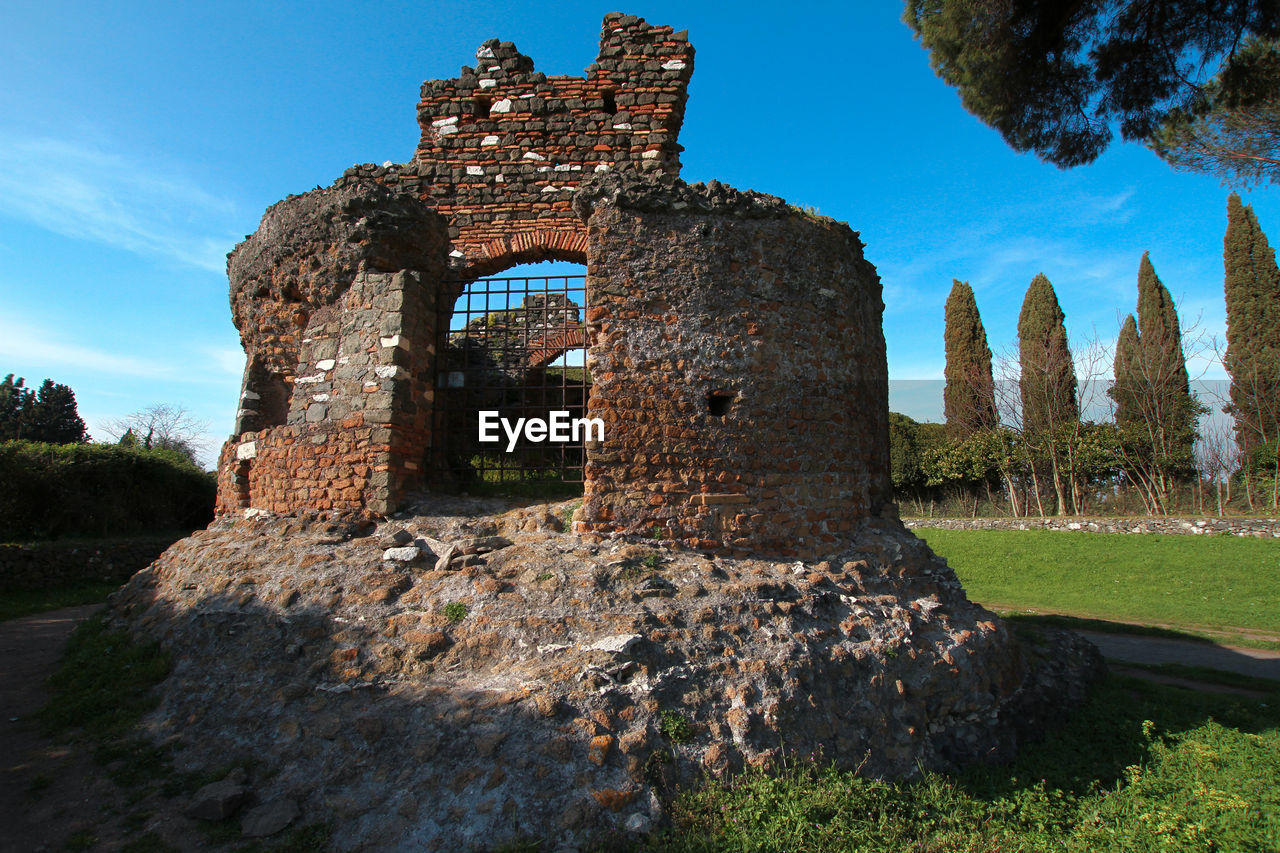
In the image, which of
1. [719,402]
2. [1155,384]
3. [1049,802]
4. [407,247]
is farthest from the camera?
[1155,384]

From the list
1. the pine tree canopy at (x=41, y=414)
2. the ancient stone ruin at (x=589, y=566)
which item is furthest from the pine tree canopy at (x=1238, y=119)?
the pine tree canopy at (x=41, y=414)

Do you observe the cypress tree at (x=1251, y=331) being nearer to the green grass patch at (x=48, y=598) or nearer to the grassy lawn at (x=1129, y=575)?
the grassy lawn at (x=1129, y=575)

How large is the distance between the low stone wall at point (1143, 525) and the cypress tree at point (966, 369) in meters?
5.73

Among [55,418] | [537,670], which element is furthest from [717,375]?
[55,418]

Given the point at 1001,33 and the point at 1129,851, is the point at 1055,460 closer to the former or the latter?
the point at 1001,33

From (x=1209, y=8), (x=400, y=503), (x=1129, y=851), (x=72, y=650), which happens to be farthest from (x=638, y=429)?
(x=1209, y=8)

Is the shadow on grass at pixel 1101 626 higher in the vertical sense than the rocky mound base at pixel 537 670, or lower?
lower

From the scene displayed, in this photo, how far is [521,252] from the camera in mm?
7922

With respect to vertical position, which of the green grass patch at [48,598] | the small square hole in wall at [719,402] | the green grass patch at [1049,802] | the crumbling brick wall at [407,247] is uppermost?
the crumbling brick wall at [407,247]

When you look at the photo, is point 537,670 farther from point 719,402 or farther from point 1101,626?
point 1101,626

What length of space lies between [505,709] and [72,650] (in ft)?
15.8

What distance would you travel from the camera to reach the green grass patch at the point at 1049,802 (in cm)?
369

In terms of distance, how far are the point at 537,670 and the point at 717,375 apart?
269 cm

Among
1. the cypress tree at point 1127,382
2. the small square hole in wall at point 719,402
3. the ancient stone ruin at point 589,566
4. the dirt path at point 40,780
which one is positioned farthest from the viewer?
the cypress tree at point 1127,382
